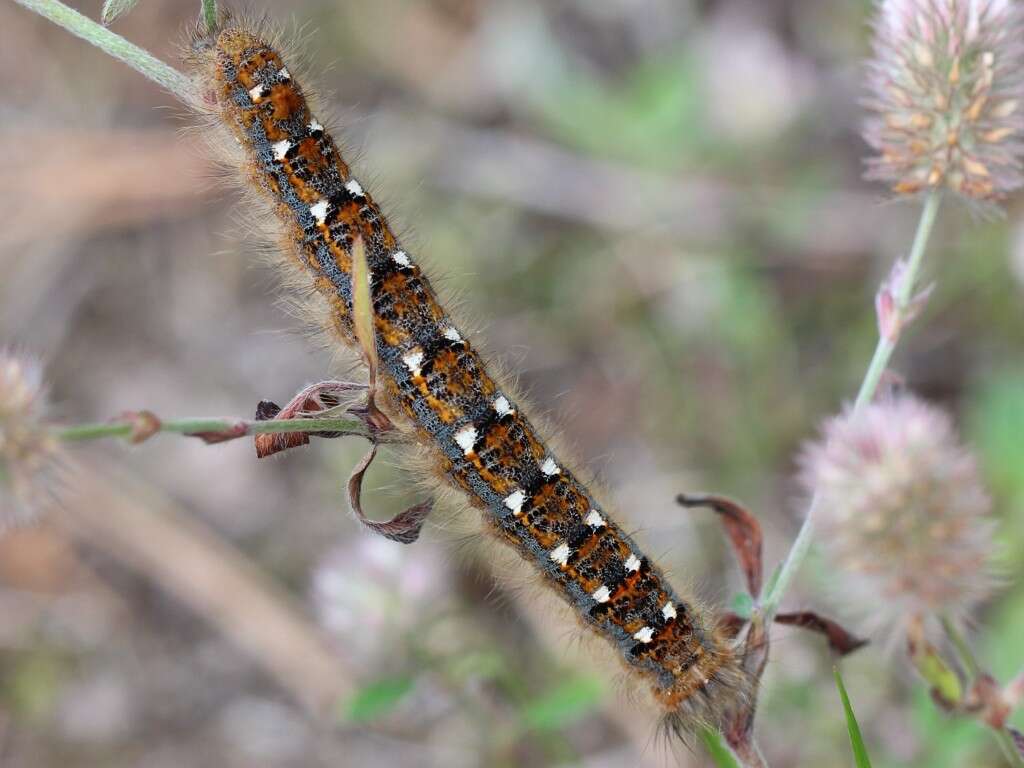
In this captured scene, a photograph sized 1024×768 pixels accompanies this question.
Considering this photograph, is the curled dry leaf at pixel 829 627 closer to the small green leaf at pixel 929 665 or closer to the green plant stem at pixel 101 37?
the small green leaf at pixel 929 665

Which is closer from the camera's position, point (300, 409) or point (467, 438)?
point (300, 409)

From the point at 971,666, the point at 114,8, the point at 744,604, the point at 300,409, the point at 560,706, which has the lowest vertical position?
the point at 560,706

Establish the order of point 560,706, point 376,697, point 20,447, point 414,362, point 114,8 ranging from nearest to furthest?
1. point 20,447
2. point 114,8
3. point 414,362
4. point 376,697
5. point 560,706

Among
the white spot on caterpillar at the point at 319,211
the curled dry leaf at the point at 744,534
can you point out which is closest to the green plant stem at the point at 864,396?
the curled dry leaf at the point at 744,534

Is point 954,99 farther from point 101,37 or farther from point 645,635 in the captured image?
point 101,37

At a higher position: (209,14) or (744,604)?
(209,14)

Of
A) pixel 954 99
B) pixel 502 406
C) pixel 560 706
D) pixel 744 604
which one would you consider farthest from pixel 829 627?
A: pixel 954 99
